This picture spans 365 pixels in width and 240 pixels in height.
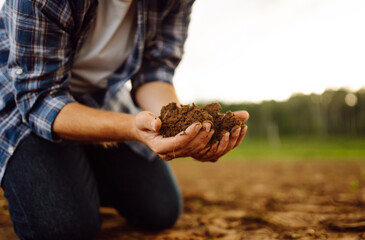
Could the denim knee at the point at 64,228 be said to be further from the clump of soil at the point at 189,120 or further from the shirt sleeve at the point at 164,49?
the shirt sleeve at the point at 164,49

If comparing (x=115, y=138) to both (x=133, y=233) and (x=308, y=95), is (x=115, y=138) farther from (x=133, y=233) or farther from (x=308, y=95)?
(x=308, y=95)

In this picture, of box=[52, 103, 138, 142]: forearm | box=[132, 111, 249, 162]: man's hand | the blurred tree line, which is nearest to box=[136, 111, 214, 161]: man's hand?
box=[132, 111, 249, 162]: man's hand

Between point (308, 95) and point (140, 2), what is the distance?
30901mm

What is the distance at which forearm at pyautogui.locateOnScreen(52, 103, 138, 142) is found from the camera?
5.05 ft

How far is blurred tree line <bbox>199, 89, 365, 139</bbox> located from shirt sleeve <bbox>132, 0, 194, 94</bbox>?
2393 cm

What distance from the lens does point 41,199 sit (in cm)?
174

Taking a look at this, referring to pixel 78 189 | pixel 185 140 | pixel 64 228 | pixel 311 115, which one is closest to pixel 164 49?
pixel 185 140

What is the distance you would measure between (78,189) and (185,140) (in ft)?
3.28

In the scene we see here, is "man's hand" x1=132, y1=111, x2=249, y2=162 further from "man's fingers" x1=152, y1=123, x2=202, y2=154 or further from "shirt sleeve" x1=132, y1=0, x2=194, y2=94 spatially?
"shirt sleeve" x1=132, y1=0, x2=194, y2=94

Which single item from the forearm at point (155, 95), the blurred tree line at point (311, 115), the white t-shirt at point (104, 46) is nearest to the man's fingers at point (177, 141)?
the forearm at point (155, 95)

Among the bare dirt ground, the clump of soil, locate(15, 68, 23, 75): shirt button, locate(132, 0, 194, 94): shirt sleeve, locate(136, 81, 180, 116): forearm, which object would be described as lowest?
the bare dirt ground

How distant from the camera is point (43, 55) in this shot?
1682mm

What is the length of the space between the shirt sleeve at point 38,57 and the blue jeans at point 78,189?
0.73 feet

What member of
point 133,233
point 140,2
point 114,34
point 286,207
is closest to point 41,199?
point 133,233
